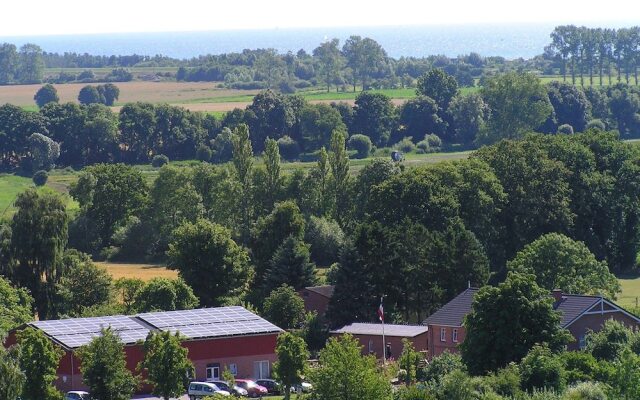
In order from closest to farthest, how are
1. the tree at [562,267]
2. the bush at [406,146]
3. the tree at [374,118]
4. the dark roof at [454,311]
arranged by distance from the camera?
the dark roof at [454,311] < the tree at [562,267] < the bush at [406,146] < the tree at [374,118]

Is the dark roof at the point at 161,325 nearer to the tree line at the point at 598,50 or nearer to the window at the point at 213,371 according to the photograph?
the window at the point at 213,371

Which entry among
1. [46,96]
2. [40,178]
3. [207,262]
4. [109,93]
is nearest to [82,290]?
[207,262]

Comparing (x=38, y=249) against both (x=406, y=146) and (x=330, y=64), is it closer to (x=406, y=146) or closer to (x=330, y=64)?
(x=406, y=146)

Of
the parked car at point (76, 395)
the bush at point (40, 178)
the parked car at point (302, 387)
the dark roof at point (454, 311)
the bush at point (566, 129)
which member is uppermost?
the dark roof at point (454, 311)

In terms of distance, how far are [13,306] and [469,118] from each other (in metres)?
76.9

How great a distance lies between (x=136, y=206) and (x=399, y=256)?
92.9 feet

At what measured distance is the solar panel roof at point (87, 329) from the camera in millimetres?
49375

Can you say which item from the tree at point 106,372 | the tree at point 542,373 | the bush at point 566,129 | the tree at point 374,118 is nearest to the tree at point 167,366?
the tree at point 106,372

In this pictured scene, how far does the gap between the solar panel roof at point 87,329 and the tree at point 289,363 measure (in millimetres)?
5247

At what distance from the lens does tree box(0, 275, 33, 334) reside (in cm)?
5366

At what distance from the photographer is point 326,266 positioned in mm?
75375

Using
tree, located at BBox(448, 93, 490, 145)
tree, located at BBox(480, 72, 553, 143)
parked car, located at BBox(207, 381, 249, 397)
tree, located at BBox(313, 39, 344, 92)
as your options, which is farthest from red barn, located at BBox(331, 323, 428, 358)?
tree, located at BBox(313, 39, 344, 92)

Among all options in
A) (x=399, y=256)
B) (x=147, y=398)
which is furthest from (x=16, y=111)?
(x=147, y=398)

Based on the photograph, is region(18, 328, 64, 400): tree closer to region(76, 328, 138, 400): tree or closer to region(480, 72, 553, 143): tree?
region(76, 328, 138, 400): tree
